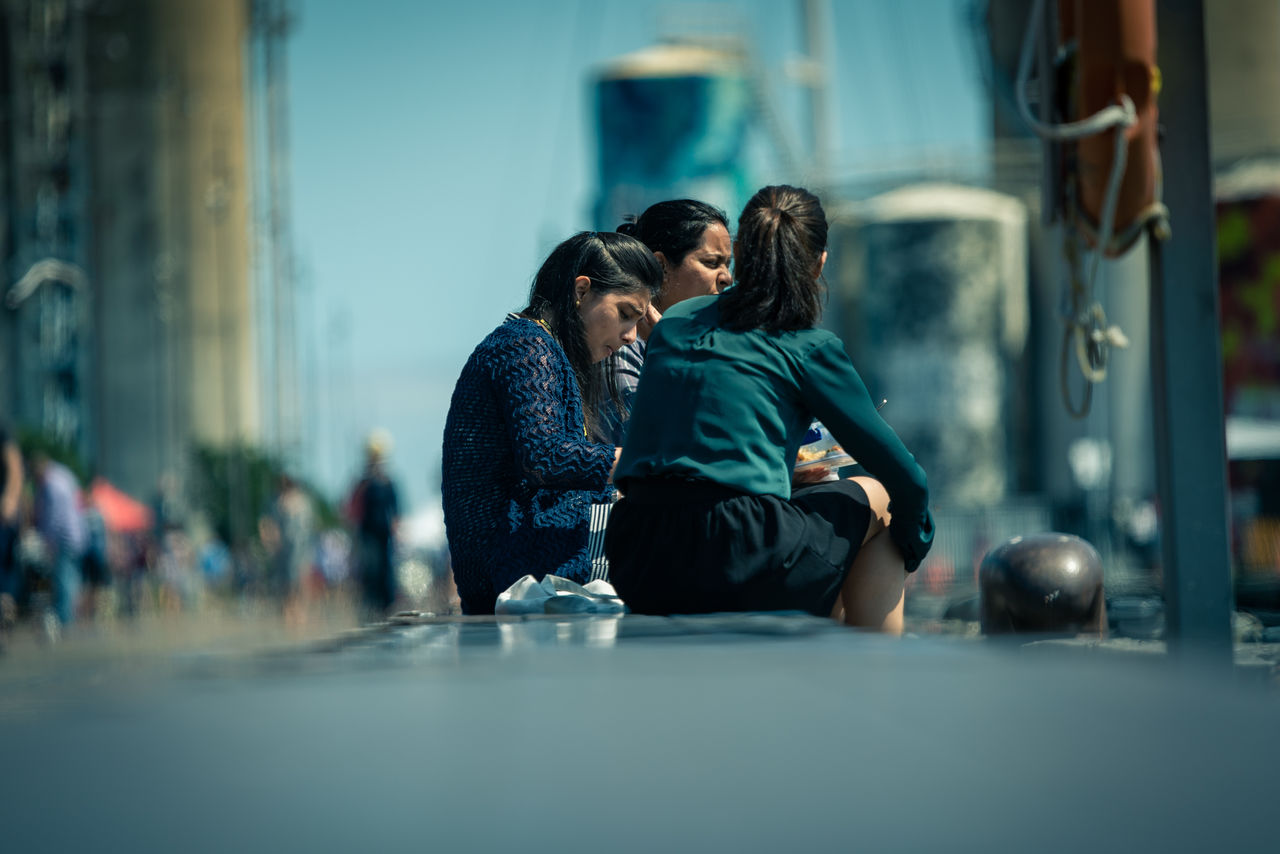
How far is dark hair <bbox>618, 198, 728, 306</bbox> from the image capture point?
483 cm

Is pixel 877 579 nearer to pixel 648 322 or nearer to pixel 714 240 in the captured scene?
pixel 648 322

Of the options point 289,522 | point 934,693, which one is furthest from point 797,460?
point 289,522

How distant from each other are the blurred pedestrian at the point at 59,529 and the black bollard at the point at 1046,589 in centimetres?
880

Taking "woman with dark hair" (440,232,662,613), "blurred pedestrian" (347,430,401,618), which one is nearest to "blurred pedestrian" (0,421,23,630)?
"blurred pedestrian" (347,430,401,618)

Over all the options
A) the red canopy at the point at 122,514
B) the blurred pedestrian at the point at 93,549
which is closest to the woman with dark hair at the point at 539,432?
the blurred pedestrian at the point at 93,549

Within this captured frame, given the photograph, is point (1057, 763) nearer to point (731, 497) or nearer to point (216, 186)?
point (731, 497)

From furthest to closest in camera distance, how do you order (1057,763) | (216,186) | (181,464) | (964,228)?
(181,464)
(216,186)
(964,228)
(1057,763)

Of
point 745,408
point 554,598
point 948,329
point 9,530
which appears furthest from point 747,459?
point 948,329

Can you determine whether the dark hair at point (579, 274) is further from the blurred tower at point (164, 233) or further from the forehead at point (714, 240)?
the blurred tower at point (164, 233)

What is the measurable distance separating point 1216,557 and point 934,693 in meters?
3.38

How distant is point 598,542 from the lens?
160 inches

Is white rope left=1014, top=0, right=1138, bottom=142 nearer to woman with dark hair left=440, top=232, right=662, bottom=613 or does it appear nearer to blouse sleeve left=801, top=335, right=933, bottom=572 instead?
woman with dark hair left=440, top=232, right=662, bottom=613

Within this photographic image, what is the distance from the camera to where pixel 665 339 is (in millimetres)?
3375

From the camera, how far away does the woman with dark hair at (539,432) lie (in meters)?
3.79
